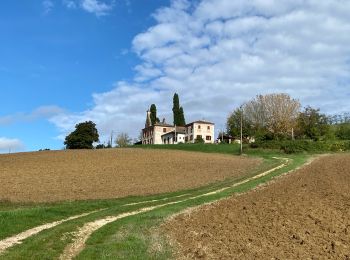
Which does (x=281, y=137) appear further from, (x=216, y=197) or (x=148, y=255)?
(x=148, y=255)

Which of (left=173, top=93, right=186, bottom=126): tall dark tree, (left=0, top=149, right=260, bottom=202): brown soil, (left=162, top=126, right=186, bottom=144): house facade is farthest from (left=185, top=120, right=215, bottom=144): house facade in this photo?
(left=0, top=149, right=260, bottom=202): brown soil

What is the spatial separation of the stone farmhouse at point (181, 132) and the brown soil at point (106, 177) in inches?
3749

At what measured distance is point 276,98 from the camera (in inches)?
5064

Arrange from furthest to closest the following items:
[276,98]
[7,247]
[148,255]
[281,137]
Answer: [276,98] → [281,137] → [7,247] → [148,255]

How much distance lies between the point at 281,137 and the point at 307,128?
7.41m

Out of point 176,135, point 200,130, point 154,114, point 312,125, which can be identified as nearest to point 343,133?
point 312,125

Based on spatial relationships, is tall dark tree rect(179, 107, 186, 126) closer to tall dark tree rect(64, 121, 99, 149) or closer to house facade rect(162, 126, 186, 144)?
house facade rect(162, 126, 186, 144)

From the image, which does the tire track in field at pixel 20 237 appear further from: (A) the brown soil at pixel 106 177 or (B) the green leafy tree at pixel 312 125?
(B) the green leafy tree at pixel 312 125

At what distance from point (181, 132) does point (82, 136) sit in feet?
149

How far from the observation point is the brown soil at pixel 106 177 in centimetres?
3825

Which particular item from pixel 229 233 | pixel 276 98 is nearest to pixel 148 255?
pixel 229 233

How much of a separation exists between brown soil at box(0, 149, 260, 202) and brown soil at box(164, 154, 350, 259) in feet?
54.2

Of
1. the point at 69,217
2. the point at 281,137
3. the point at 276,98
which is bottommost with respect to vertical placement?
the point at 69,217

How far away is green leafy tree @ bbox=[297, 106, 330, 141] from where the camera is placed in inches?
4181
